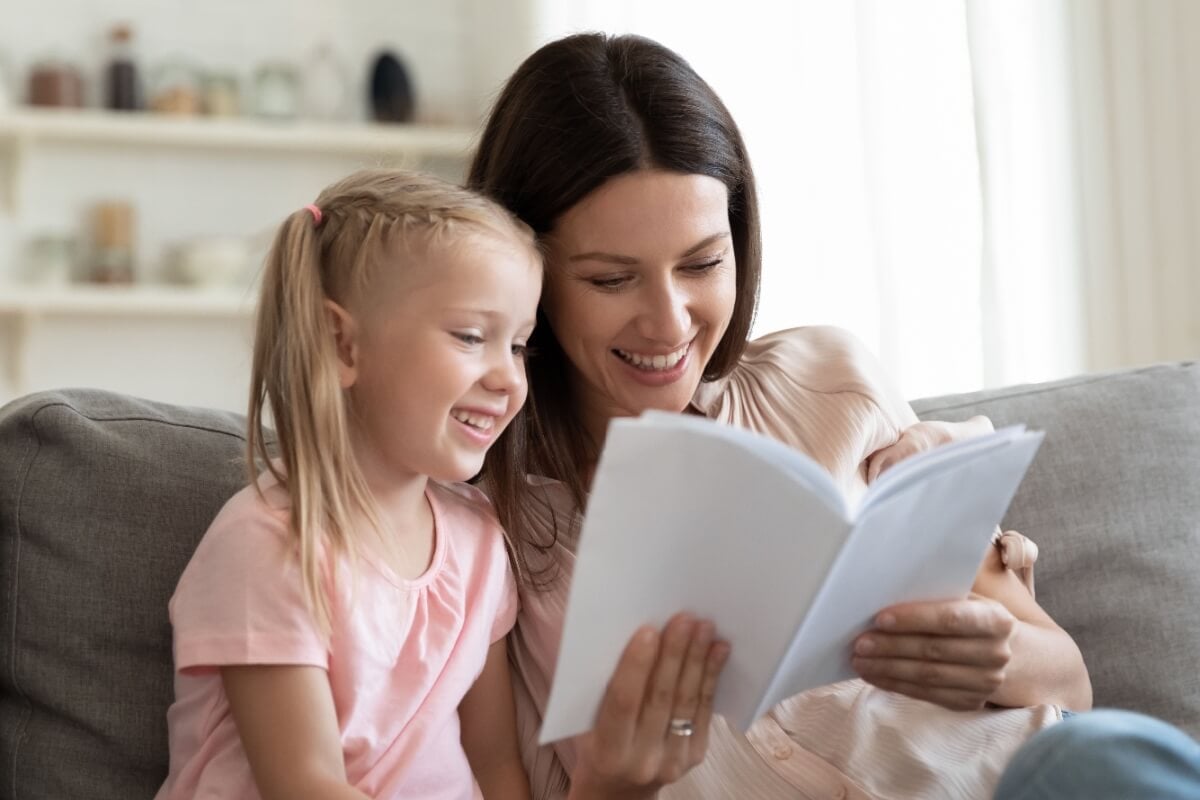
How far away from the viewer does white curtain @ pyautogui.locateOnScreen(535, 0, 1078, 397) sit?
272 centimetres

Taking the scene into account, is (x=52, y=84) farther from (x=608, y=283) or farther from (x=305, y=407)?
(x=305, y=407)

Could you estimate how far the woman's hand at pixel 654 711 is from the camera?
41.8 inches

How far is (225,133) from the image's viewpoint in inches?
147

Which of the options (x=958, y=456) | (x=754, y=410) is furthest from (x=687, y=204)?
(x=958, y=456)

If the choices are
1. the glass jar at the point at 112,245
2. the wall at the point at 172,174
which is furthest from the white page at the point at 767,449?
the glass jar at the point at 112,245

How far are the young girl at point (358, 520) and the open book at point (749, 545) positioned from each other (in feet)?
0.77

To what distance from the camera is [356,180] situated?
1376 millimetres

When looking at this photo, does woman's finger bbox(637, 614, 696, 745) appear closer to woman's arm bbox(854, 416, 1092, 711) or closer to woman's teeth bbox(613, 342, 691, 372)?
woman's arm bbox(854, 416, 1092, 711)

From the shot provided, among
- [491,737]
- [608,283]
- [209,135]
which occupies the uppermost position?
[209,135]

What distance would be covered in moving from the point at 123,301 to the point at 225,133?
54 cm

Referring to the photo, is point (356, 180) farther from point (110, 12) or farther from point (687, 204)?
point (110, 12)

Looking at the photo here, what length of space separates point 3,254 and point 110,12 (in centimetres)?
73

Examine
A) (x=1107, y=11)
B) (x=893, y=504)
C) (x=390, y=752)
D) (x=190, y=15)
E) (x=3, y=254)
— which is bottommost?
(x=390, y=752)

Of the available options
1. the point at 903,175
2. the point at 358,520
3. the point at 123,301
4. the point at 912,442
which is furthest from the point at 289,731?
the point at 123,301
